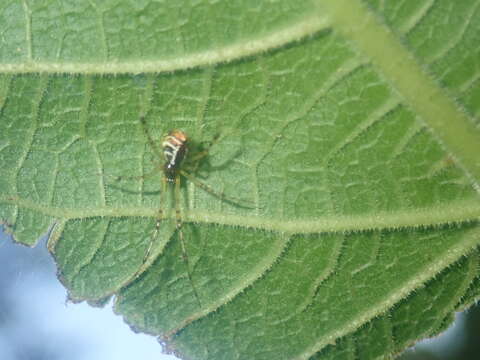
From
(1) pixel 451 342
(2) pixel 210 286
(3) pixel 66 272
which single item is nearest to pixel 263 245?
(2) pixel 210 286

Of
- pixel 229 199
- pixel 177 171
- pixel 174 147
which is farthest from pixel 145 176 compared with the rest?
pixel 229 199

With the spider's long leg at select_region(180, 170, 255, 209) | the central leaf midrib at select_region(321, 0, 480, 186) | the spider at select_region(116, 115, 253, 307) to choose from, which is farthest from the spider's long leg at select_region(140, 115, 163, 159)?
the central leaf midrib at select_region(321, 0, 480, 186)

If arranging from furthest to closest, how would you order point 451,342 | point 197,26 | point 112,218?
point 451,342 < point 112,218 < point 197,26

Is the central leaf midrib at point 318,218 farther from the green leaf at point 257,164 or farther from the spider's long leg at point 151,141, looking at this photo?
the spider's long leg at point 151,141

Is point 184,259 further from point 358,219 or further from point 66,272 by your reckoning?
point 358,219

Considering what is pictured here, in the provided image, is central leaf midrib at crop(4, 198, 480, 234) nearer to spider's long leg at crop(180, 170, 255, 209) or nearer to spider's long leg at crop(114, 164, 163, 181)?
spider's long leg at crop(180, 170, 255, 209)

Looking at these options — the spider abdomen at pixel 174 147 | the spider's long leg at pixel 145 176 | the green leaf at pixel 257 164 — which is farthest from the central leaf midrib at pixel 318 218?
the spider abdomen at pixel 174 147

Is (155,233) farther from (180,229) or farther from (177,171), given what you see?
(177,171)
